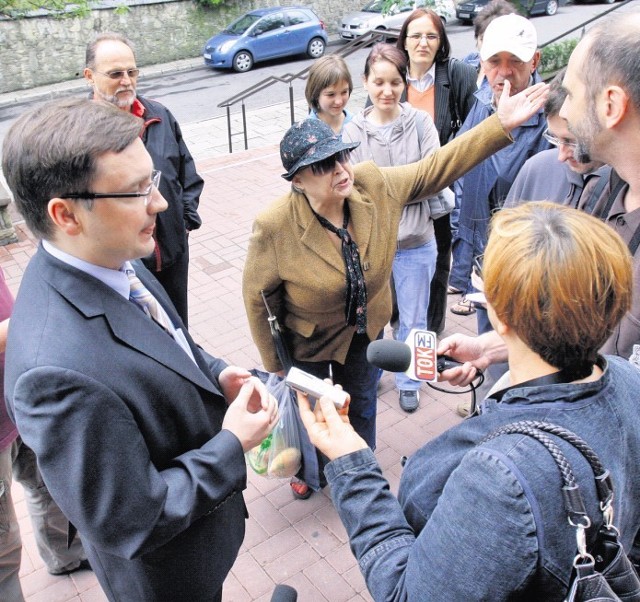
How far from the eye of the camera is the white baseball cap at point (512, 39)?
351 cm

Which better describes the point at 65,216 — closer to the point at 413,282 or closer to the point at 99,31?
the point at 413,282

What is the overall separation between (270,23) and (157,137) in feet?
49.0

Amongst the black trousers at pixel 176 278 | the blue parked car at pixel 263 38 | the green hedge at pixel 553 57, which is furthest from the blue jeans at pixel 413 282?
the blue parked car at pixel 263 38

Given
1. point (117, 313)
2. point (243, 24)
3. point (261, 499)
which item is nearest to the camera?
point (117, 313)

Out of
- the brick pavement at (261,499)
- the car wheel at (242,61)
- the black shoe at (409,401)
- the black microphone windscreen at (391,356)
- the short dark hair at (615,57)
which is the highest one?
the short dark hair at (615,57)

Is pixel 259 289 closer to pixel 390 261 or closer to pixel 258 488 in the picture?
pixel 390 261

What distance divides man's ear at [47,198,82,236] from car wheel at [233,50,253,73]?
16.4 meters

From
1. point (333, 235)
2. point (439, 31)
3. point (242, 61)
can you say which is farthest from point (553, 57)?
point (242, 61)

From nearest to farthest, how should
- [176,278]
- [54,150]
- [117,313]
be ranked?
[54,150] < [117,313] < [176,278]

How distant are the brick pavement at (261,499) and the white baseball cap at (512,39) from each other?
2.10 m

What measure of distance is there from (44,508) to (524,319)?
2.38 metres

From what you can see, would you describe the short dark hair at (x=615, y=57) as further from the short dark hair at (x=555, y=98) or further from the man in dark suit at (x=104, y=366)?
the man in dark suit at (x=104, y=366)

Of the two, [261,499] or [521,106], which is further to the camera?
[261,499]

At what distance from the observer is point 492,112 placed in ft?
12.2
